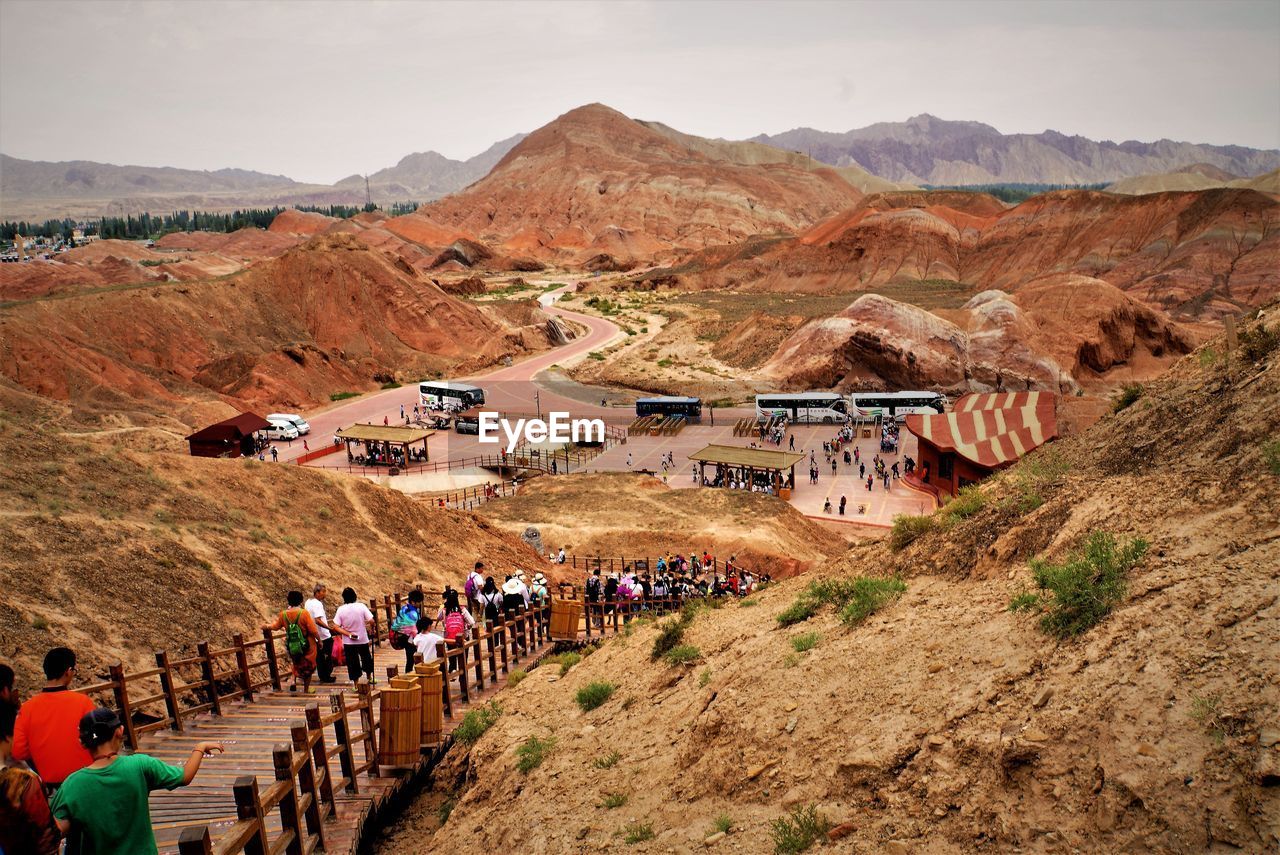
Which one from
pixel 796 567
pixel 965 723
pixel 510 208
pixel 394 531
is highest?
pixel 510 208

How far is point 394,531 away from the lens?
857 inches

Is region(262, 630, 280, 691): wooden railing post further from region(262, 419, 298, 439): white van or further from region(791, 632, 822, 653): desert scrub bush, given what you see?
region(262, 419, 298, 439): white van

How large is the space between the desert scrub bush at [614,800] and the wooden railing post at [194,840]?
332 cm

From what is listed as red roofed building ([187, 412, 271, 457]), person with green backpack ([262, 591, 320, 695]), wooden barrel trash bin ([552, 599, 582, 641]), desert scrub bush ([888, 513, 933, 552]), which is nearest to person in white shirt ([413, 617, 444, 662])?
person with green backpack ([262, 591, 320, 695])

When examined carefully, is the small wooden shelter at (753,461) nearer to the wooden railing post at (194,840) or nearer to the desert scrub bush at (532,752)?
the desert scrub bush at (532,752)

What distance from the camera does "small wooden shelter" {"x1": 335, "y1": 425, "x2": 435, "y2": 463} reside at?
142 feet

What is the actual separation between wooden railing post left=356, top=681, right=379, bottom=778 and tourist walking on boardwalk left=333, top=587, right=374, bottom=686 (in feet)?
4.80

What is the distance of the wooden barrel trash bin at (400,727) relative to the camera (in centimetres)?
898

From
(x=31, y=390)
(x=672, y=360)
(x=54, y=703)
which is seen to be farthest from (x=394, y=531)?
(x=672, y=360)

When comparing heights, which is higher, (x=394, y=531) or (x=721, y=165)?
(x=721, y=165)

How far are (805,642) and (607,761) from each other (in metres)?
2.26

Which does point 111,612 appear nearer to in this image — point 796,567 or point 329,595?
point 329,595

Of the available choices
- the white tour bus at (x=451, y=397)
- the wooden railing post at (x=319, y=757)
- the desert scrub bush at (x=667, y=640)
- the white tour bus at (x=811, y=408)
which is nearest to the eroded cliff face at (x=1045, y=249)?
the white tour bus at (x=811, y=408)

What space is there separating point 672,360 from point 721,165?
136535mm
